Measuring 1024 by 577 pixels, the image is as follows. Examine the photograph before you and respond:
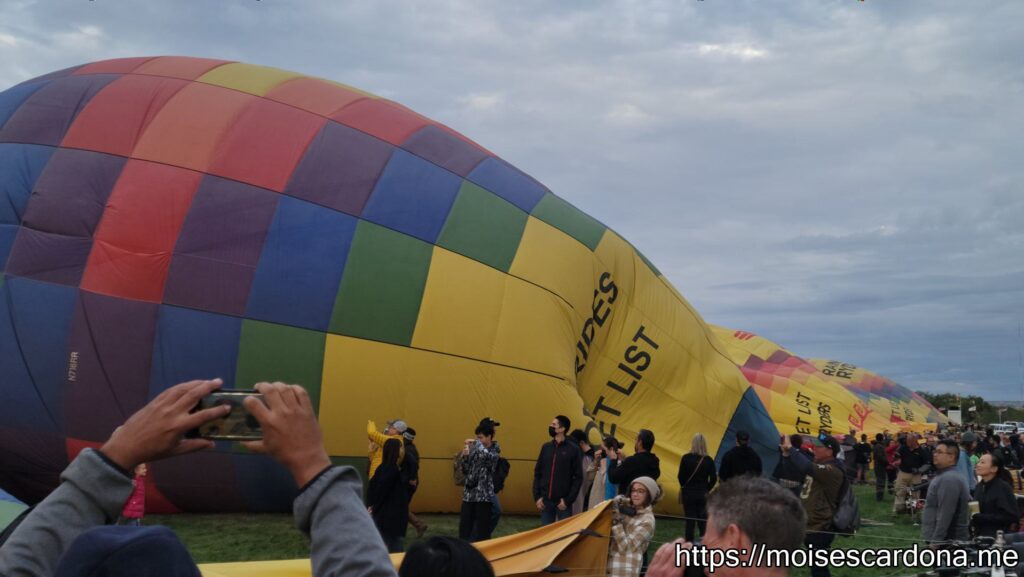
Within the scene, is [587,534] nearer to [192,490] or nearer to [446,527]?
[446,527]

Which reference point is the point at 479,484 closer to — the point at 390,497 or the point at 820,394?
the point at 390,497

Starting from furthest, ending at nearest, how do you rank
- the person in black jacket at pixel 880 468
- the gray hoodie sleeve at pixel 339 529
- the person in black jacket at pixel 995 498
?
the person in black jacket at pixel 880 468
the person in black jacket at pixel 995 498
the gray hoodie sleeve at pixel 339 529

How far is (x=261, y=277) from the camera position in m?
9.42

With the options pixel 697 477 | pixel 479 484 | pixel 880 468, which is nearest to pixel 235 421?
pixel 479 484

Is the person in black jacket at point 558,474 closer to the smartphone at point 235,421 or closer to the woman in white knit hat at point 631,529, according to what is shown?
the woman in white knit hat at point 631,529

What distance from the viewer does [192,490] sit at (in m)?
9.41

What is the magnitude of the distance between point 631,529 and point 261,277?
519 centimetres

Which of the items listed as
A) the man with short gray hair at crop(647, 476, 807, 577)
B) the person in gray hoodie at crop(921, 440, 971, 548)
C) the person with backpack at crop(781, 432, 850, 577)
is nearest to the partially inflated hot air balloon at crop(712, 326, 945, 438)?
the person with backpack at crop(781, 432, 850, 577)

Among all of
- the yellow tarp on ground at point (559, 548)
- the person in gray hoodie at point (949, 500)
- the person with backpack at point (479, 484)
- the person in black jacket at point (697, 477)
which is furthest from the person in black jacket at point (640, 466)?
the person in gray hoodie at point (949, 500)

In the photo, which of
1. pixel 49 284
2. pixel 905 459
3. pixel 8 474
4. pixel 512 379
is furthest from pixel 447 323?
pixel 905 459

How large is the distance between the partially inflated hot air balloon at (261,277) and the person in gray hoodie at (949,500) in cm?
412

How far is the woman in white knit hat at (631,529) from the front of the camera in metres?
5.89

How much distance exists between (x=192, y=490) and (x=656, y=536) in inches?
201

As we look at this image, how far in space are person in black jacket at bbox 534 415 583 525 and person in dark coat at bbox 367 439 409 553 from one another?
1.73 meters
